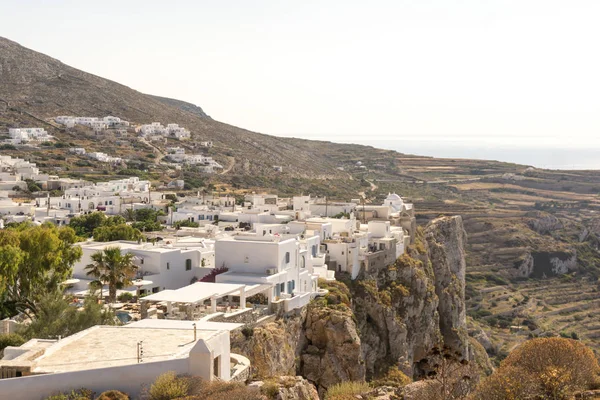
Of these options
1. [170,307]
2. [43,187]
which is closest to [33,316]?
[170,307]

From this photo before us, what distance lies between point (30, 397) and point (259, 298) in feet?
49.8

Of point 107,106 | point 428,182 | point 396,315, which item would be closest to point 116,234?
point 396,315

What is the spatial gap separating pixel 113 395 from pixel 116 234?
91.1ft

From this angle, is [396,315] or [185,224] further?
[185,224]

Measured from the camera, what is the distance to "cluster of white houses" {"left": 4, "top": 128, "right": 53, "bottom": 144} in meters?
97.9

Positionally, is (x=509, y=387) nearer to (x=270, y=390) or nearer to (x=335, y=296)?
(x=270, y=390)

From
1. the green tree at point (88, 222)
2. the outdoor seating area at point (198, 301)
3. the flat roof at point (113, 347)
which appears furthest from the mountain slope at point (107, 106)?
the flat roof at point (113, 347)

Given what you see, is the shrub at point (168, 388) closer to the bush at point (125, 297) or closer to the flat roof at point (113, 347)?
the flat roof at point (113, 347)

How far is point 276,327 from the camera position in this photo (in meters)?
28.3

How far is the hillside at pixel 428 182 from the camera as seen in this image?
7888 cm

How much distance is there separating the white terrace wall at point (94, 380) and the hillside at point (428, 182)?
48871 mm

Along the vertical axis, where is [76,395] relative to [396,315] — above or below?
above

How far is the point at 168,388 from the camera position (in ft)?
49.1

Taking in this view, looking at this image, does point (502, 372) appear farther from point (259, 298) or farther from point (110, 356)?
point (259, 298)
